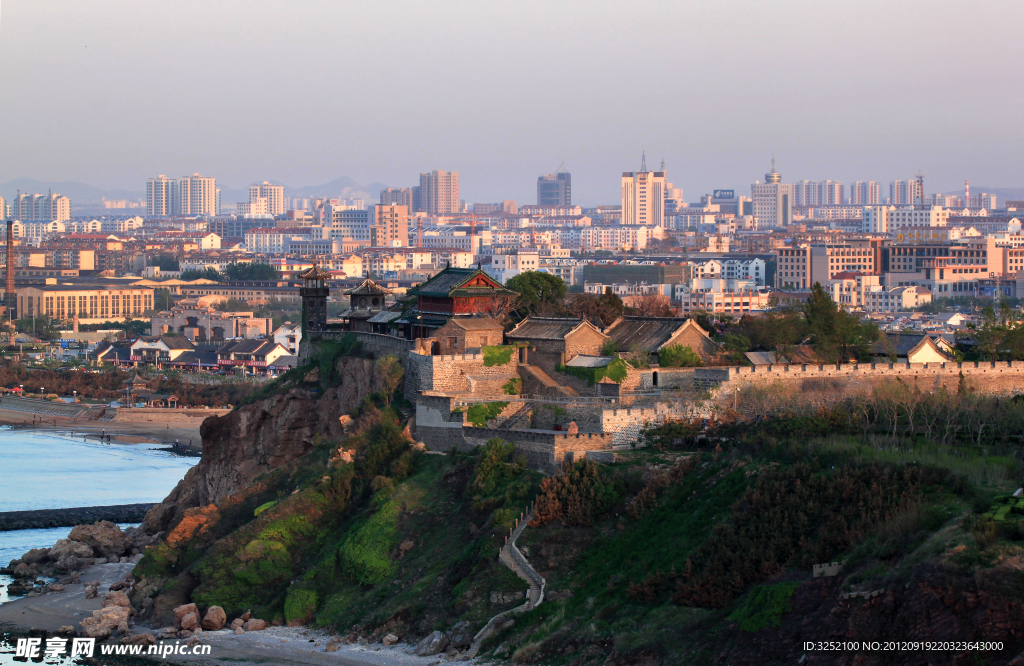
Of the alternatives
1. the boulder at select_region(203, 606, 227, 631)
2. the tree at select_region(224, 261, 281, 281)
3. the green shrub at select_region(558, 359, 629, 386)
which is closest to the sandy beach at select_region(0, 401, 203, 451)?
the green shrub at select_region(558, 359, 629, 386)

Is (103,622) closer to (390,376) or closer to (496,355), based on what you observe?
(390,376)

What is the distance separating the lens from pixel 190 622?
92.4 ft

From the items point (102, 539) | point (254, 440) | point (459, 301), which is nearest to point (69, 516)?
point (102, 539)

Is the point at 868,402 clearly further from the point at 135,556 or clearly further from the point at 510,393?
the point at 135,556

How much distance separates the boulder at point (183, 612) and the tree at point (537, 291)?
14.0m

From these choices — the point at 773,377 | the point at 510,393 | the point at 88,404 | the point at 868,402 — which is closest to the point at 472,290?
the point at 510,393

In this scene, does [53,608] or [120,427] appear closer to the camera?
[53,608]

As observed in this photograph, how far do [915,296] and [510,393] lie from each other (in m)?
82.5

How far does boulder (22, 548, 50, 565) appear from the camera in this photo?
36.3 meters

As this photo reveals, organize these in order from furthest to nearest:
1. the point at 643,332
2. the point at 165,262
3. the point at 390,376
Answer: the point at 165,262 → the point at 390,376 → the point at 643,332

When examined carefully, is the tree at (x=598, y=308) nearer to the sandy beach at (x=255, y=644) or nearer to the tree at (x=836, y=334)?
the tree at (x=836, y=334)

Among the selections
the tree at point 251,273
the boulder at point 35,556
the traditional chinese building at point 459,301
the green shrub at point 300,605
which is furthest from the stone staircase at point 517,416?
the tree at point 251,273

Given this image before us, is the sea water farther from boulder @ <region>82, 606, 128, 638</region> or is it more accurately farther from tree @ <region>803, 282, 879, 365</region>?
tree @ <region>803, 282, 879, 365</region>

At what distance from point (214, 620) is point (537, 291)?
16077 millimetres
